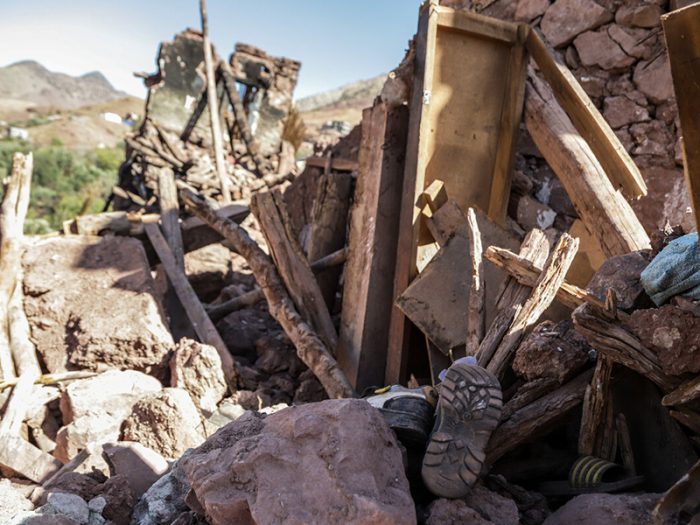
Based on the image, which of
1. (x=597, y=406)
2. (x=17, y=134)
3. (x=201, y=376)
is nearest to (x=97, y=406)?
(x=201, y=376)

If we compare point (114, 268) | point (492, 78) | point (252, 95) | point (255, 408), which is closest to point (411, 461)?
point (255, 408)

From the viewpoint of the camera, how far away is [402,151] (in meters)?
3.90

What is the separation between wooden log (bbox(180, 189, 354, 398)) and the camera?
3.70 m

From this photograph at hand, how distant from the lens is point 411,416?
6.82 ft

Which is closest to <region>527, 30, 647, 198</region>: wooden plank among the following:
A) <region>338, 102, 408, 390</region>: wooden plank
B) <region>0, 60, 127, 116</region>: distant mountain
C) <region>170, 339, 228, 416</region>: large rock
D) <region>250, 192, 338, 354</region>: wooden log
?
<region>338, 102, 408, 390</region>: wooden plank

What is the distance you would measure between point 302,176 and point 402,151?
2.79 meters

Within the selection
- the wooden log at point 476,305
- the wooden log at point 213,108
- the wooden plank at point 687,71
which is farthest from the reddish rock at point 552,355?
the wooden log at point 213,108

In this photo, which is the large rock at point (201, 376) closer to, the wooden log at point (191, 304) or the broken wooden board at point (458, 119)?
the wooden log at point (191, 304)

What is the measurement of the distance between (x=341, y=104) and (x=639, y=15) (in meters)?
35.2

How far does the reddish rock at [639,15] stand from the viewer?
4.20 m

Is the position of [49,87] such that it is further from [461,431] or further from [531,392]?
[461,431]

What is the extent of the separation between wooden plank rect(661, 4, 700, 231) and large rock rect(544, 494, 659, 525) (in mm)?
932

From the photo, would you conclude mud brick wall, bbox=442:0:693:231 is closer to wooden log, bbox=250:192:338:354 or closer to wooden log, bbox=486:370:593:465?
wooden log, bbox=250:192:338:354

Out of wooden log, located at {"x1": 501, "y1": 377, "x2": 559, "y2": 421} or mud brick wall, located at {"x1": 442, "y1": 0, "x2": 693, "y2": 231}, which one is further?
mud brick wall, located at {"x1": 442, "y1": 0, "x2": 693, "y2": 231}
